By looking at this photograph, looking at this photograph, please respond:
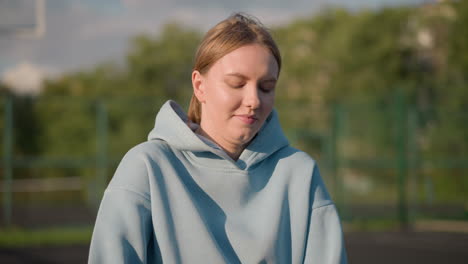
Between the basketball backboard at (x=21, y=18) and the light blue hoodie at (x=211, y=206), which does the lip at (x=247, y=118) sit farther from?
the basketball backboard at (x=21, y=18)

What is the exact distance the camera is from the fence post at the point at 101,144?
12.9 metres

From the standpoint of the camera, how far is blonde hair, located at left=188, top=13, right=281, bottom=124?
189cm

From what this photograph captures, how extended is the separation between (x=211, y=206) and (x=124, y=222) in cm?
25

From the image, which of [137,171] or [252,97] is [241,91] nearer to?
[252,97]

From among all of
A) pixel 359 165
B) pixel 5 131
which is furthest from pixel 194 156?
pixel 359 165

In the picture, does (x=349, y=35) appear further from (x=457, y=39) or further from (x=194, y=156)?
(x=194, y=156)

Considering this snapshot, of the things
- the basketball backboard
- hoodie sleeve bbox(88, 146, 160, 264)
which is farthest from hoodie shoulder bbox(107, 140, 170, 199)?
the basketball backboard

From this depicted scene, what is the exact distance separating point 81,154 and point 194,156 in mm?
14384

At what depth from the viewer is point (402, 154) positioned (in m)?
13.6

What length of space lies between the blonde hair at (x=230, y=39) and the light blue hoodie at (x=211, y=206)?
0.19 meters

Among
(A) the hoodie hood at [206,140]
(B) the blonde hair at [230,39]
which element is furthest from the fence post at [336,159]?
(B) the blonde hair at [230,39]

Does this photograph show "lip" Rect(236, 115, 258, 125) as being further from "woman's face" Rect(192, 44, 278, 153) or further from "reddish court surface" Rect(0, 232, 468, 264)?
"reddish court surface" Rect(0, 232, 468, 264)

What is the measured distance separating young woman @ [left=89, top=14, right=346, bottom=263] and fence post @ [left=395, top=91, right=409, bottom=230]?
11692 millimetres

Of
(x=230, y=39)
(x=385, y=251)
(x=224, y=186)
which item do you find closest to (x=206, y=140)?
(x=224, y=186)
